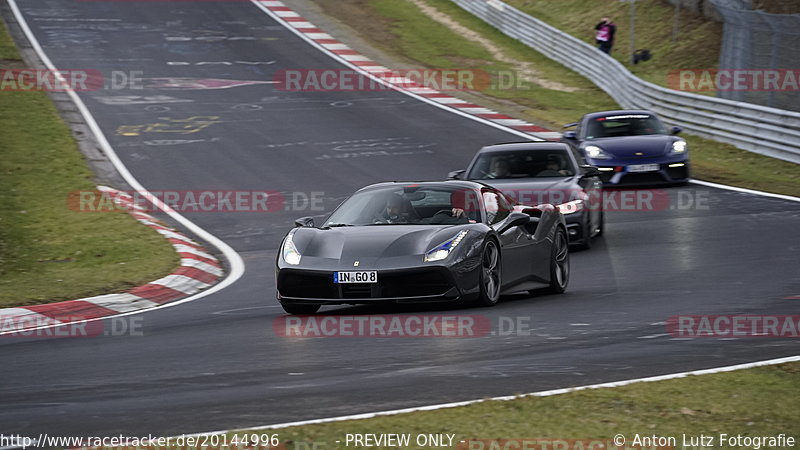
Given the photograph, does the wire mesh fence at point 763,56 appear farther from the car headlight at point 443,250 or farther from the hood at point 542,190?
the car headlight at point 443,250

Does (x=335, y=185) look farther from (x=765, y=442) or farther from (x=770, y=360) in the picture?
(x=765, y=442)

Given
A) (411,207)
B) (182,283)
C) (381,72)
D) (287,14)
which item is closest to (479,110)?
(381,72)

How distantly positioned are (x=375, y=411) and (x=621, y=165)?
15099 mm

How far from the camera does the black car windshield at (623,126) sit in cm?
2216

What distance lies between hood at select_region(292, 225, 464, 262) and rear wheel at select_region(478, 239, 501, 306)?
1.05 ft

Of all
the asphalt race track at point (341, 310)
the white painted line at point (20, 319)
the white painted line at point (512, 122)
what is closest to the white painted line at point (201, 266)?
the asphalt race track at point (341, 310)

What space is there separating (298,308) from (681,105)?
19.3 m

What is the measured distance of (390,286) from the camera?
33.6ft

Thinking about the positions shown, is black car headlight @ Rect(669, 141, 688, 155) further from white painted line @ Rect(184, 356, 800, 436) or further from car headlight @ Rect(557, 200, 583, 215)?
white painted line @ Rect(184, 356, 800, 436)

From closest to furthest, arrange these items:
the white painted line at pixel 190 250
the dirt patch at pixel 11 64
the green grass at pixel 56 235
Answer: the green grass at pixel 56 235 → the white painted line at pixel 190 250 → the dirt patch at pixel 11 64

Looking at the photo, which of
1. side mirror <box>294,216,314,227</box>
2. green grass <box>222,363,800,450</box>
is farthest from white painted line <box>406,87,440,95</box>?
green grass <box>222,363,800,450</box>

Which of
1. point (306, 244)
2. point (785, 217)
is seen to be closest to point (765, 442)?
point (306, 244)

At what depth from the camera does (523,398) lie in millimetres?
6715

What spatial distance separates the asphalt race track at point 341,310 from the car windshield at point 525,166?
1.08 m
